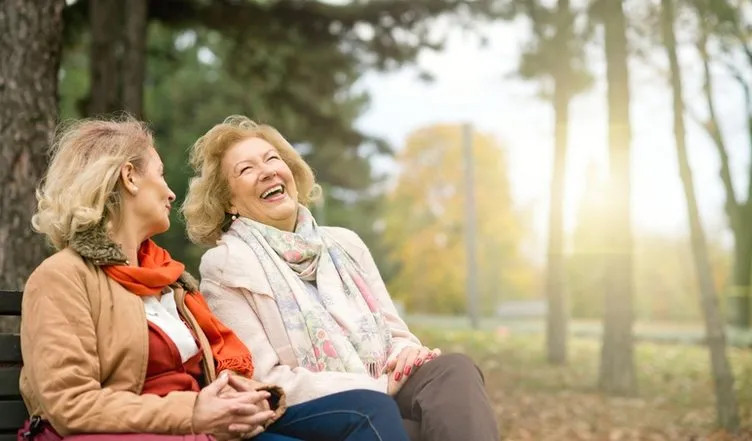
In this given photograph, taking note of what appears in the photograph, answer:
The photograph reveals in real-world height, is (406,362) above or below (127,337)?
below

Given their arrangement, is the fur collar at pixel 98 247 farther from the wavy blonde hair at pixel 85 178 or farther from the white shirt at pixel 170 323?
the white shirt at pixel 170 323

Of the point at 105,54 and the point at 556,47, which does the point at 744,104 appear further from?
the point at 105,54

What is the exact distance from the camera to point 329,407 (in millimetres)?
3029

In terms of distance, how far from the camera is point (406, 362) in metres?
3.40

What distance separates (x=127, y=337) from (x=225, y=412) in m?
0.33

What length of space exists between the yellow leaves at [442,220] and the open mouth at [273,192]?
91.2ft

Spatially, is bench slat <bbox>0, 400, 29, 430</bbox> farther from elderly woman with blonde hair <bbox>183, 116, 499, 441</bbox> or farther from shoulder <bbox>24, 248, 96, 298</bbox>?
elderly woman with blonde hair <bbox>183, 116, 499, 441</bbox>

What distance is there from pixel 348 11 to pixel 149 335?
8142 millimetres

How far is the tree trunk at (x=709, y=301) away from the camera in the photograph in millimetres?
7820

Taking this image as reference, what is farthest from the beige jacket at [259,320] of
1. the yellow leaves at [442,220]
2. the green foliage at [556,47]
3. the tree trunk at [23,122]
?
the yellow leaves at [442,220]

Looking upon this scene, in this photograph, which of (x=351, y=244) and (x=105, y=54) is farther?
(x=105, y=54)

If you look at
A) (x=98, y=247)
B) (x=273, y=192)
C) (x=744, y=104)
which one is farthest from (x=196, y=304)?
(x=744, y=104)

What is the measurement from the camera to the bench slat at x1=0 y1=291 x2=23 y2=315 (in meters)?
2.96

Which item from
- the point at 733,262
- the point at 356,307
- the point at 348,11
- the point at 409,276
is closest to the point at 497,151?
the point at 409,276
